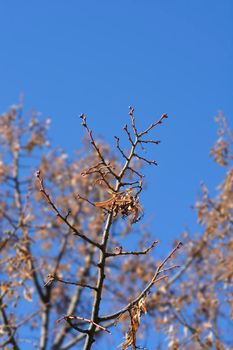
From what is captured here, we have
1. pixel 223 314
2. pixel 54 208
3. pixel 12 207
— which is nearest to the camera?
pixel 54 208

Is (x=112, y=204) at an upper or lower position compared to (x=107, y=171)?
lower

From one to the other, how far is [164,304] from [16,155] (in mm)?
5140

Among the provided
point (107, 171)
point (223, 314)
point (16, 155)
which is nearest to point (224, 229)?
point (223, 314)

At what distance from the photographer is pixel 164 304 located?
33.0 feet

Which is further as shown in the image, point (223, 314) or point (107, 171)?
point (223, 314)

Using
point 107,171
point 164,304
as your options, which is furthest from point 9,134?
point 107,171

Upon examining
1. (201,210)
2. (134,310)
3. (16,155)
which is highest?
(16,155)

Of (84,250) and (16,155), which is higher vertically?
(16,155)

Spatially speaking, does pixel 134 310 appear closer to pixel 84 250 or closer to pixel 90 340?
pixel 90 340

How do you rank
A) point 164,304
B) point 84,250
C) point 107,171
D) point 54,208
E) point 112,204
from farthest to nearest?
point 84,250 → point 164,304 → point 107,171 → point 112,204 → point 54,208

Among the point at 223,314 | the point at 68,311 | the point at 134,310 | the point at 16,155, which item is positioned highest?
the point at 16,155

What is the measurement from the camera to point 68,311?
13.0 metres

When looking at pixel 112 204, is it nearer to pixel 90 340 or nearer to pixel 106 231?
pixel 106 231

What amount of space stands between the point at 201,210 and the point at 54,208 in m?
5.82
